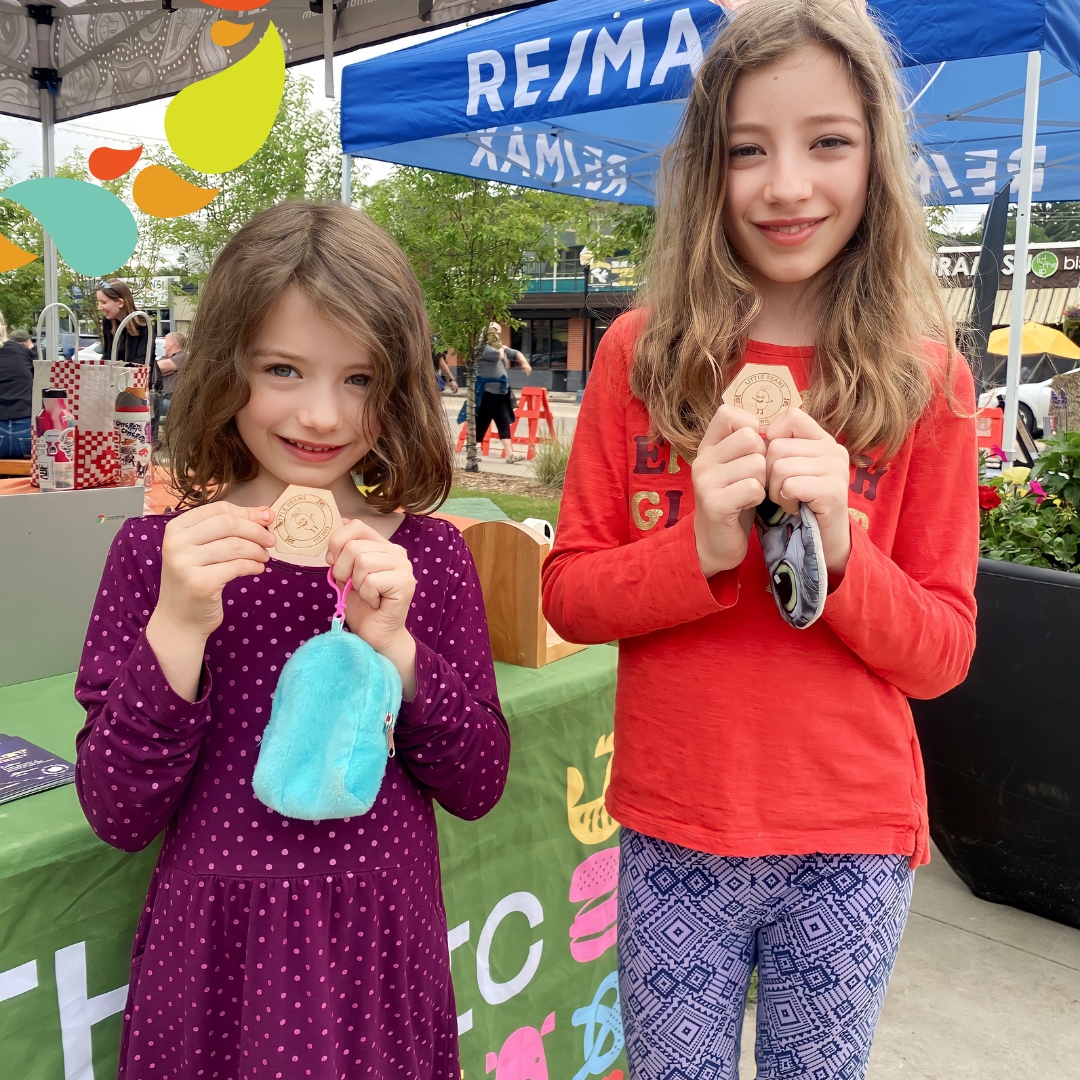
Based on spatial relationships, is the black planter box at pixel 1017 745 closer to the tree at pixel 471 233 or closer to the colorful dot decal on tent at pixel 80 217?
the colorful dot decal on tent at pixel 80 217

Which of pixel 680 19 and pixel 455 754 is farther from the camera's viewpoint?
pixel 680 19

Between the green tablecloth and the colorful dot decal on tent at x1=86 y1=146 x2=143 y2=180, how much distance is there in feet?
2.98

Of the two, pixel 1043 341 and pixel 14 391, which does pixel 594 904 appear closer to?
pixel 14 391

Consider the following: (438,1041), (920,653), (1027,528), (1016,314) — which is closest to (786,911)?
(920,653)

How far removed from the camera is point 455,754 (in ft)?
3.46

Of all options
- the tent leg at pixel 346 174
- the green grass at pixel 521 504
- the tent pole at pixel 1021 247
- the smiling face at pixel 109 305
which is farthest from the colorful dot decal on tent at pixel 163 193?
the green grass at pixel 521 504

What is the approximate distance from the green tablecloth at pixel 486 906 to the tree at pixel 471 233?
28.8 ft

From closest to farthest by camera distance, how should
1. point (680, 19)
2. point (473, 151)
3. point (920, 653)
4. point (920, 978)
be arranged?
point (920, 653) → point (920, 978) → point (680, 19) → point (473, 151)

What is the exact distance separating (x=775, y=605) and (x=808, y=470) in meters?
0.24

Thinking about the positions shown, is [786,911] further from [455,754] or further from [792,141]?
[792,141]

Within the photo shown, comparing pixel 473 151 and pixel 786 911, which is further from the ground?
A: pixel 473 151

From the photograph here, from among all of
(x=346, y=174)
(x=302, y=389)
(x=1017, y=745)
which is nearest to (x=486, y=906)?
(x=302, y=389)

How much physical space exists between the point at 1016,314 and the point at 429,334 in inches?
128

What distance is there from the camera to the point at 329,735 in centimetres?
92
